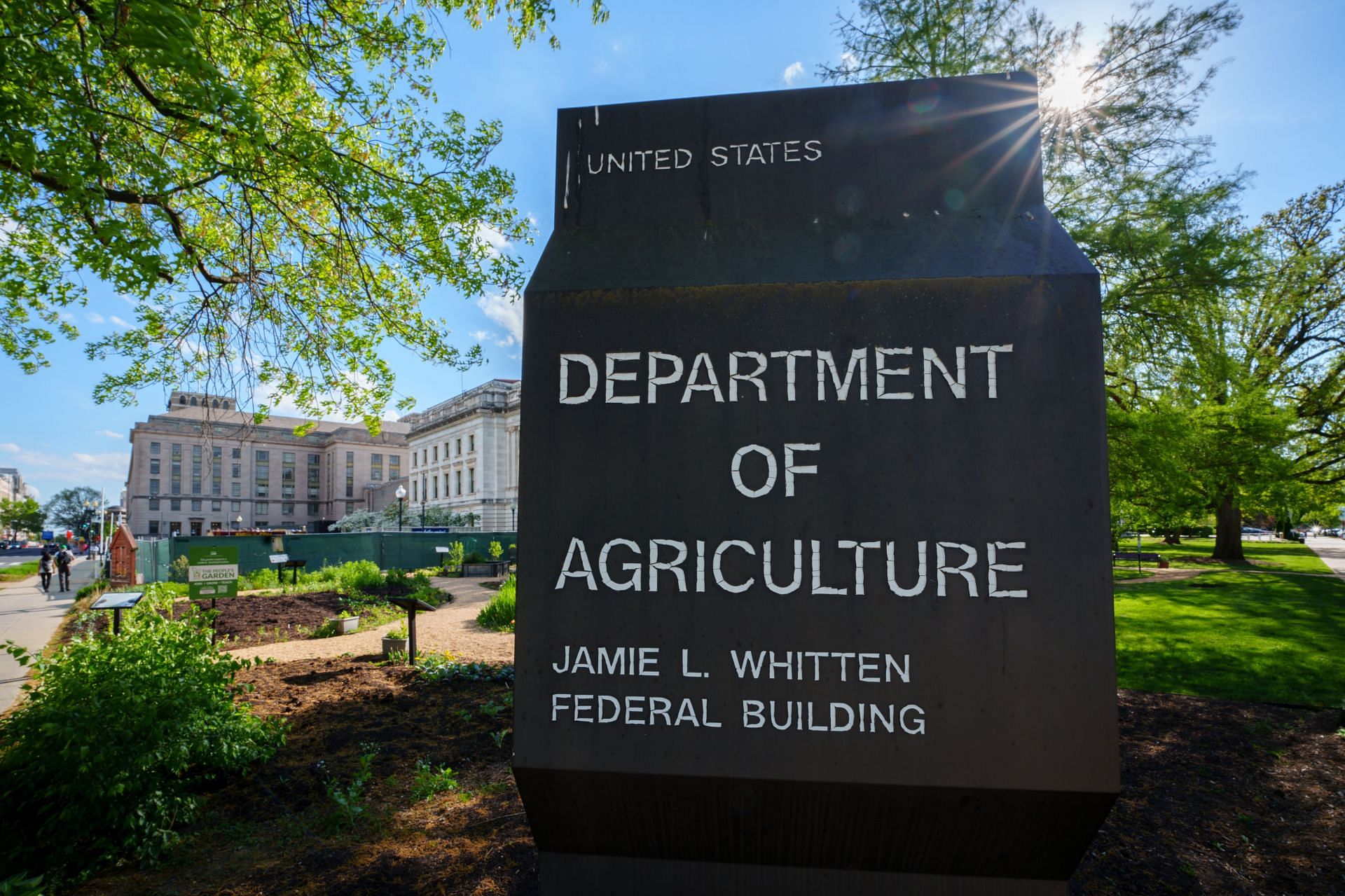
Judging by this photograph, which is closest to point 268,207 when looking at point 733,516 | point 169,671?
point 169,671

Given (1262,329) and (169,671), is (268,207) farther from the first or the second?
(1262,329)

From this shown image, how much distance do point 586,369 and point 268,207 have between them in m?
7.69

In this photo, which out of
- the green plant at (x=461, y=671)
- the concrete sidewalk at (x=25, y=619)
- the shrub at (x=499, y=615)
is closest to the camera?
the green plant at (x=461, y=671)

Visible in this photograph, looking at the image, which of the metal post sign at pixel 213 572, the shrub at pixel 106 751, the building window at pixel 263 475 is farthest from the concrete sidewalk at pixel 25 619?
the building window at pixel 263 475

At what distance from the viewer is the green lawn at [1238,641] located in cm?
822

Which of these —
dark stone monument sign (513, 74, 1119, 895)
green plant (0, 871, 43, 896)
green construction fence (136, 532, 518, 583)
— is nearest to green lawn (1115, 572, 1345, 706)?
dark stone monument sign (513, 74, 1119, 895)

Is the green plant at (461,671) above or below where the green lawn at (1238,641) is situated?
above

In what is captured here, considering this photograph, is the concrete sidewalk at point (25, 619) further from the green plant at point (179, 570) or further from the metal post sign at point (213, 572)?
the green plant at point (179, 570)

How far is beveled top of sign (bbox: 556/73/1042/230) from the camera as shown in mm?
2910

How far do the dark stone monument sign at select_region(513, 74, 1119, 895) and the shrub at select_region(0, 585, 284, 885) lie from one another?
284 cm

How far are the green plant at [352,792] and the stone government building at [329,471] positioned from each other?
54.0 meters

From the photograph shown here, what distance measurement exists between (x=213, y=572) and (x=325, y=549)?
16.5 metres

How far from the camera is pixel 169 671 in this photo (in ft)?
14.7

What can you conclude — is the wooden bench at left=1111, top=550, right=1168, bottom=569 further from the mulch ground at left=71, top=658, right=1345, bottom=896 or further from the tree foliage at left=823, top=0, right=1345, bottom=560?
the mulch ground at left=71, top=658, right=1345, bottom=896
